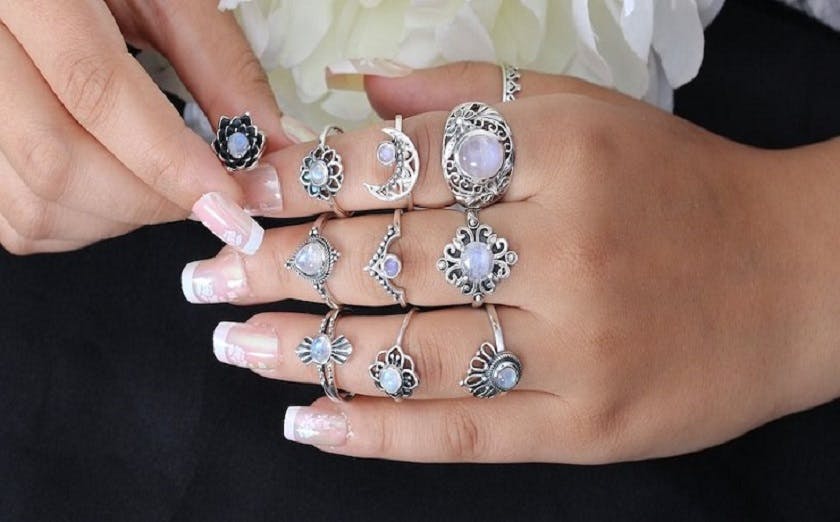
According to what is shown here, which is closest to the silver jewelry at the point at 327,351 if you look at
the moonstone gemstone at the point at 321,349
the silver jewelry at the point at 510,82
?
the moonstone gemstone at the point at 321,349

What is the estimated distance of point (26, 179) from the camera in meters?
0.71

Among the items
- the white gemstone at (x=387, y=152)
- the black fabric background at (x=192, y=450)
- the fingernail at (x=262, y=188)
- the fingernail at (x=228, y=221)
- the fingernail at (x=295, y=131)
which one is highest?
the fingernail at (x=295, y=131)

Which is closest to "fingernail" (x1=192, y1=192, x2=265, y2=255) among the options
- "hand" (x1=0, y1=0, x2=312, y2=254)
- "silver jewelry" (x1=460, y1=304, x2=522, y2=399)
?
"hand" (x1=0, y1=0, x2=312, y2=254)

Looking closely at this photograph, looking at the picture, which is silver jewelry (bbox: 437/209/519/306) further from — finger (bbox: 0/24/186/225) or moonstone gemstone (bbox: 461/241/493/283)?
finger (bbox: 0/24/186/225)

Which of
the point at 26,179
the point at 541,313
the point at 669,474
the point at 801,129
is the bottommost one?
the point at 669,474

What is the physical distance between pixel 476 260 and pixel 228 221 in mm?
202

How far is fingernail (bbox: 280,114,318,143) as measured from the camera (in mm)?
757

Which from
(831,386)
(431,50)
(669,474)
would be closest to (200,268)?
(431,50)

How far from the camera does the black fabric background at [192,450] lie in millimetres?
794

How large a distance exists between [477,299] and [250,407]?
258mm

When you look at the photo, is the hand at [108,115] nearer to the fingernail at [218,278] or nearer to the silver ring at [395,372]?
the fingernail at [218,278]

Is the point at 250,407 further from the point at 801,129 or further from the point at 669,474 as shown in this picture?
the point at 801,129

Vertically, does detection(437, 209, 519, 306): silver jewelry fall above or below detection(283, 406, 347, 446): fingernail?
above

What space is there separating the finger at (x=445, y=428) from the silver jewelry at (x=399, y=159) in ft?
0.63
